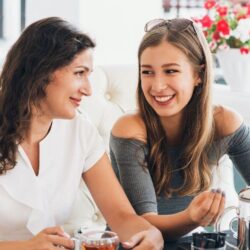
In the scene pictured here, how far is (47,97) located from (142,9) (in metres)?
1.24

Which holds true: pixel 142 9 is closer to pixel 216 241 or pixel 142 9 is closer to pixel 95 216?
pixel 95 216

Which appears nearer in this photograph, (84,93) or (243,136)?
(84,93)

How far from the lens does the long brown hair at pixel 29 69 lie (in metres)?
1.48

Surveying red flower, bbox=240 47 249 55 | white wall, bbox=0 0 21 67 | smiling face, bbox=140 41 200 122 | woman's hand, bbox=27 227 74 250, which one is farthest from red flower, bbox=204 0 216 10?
woman's hand, bbox=27 227 74 250

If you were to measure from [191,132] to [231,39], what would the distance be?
0.82m

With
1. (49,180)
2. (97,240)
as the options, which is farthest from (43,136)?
(97,240)

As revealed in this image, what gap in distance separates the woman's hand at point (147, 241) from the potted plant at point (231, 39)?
48.6 inches

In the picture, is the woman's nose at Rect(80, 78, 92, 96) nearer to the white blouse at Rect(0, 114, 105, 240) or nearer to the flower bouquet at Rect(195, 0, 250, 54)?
the white blouse at Rect(0, 114, 105, 240)

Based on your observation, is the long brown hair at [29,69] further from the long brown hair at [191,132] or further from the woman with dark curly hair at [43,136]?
the long brown hair at [191,132]

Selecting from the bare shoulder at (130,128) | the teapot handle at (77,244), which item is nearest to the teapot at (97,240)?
the teapot handle at (77,244)

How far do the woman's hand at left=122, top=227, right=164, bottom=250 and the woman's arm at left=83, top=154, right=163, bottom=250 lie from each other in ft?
0.08

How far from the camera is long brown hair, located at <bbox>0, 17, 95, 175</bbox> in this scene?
1483mm

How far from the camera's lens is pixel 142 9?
2639 millimetres

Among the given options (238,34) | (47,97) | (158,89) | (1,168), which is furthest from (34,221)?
(238,34)
